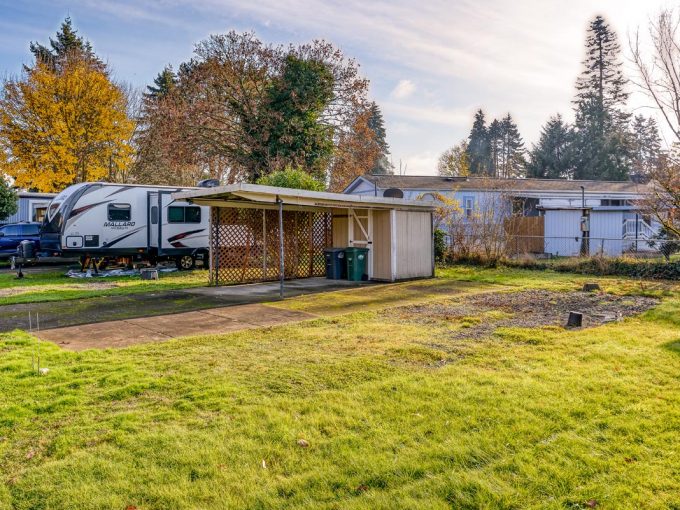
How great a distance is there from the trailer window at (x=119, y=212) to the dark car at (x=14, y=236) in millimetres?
4477

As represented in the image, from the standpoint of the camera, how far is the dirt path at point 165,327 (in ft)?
20.7

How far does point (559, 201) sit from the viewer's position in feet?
78.2

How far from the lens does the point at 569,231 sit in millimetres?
20812

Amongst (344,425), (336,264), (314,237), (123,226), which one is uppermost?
(123,226)

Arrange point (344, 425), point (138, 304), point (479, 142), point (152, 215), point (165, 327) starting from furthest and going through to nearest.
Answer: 1. point (479, 142)
2. point (152, 215)
3. point (138, 304)
4. point (165, 327)
5. point (344, 425)

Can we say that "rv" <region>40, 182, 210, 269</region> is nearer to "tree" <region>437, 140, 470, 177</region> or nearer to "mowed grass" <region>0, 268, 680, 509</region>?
"mowed grass" <region>0, 268, 680, 509</region>

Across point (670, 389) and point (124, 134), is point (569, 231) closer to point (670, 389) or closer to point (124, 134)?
point (670, 389)

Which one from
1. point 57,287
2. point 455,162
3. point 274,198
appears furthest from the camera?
point 455,162

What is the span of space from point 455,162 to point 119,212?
3817cm

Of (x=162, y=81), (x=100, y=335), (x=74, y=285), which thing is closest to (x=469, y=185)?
(x=74, y=285)

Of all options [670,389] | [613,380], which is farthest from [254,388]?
[670,389]

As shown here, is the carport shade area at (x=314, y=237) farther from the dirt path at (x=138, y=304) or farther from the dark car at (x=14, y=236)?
the dark car at (x=14, y=236)

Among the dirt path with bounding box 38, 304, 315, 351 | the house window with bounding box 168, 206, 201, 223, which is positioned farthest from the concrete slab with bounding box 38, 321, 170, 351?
the house window with bounding box 168, 206, 201, 223

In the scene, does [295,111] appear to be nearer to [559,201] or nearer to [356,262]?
[356,262]
